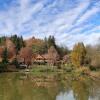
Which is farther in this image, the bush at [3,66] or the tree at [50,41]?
the tree at [50,41]

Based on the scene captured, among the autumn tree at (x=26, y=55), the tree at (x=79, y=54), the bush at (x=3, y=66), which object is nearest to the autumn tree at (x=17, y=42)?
the autumn tree at (x=26, y=55)

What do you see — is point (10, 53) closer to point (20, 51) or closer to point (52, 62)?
point (20, 51)

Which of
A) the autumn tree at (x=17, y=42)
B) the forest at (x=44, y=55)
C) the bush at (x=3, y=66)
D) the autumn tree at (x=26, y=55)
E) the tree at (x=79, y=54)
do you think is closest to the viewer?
the forest at (x=44, y=55)

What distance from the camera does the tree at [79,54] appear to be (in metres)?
56.9

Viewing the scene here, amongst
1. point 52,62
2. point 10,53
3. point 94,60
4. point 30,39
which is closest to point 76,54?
point 94,60

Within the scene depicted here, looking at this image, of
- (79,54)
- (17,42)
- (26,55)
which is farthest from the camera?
(17,42)

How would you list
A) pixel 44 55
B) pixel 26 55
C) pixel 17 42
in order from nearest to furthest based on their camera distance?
pixel 26 55
pixel 17 42
pixel 44 55

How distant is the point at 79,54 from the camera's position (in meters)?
57.2

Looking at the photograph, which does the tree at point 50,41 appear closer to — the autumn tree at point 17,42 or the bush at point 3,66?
the autumn tree at point 17,42

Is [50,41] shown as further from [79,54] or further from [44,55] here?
[79,54]

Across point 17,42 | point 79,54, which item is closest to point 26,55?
point 17,42

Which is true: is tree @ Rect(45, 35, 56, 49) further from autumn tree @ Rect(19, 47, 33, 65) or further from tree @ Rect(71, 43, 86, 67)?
tree @ Rect(71, 43, 86, 67)

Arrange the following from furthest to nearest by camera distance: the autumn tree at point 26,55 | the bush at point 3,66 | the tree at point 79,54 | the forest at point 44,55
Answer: the autumn tree at point 26,55, the bush at point 3,66, the tree at point 79,54, the forest at point 44,55

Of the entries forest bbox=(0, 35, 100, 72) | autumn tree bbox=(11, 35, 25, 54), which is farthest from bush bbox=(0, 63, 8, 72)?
autumn tree bbox=(11, 35, 25, 54)
